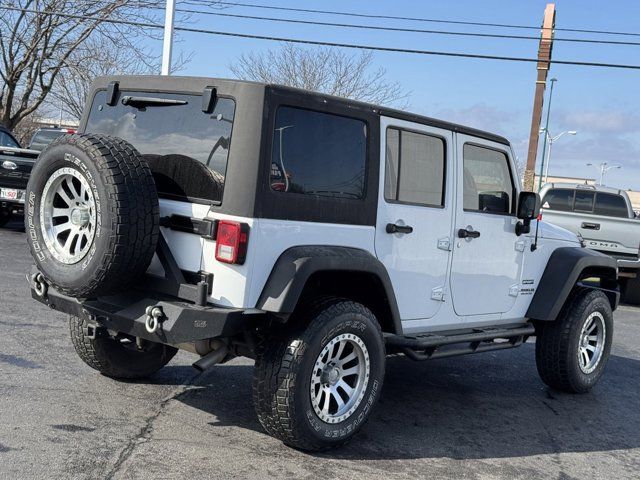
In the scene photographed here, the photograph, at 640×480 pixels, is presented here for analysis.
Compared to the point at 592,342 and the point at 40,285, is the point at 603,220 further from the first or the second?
the point at 40,285

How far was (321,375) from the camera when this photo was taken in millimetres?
4219

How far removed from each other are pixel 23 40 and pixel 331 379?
2108 cm

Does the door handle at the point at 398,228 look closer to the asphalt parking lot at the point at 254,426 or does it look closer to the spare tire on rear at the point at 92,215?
the asphalt parking lot at the point at 254,426

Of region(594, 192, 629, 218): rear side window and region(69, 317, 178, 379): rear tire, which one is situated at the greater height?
region(594, 192, 629, 218): rear side window

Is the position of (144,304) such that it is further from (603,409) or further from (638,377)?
(638,377)

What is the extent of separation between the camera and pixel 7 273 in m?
9.29

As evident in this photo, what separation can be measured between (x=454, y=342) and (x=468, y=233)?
789 millimetres

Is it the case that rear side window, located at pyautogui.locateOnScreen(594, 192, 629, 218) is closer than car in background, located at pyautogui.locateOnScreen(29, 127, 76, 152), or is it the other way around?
rear side window, located at pyautogui.locateOnScreen(594, 192, 629, 218)

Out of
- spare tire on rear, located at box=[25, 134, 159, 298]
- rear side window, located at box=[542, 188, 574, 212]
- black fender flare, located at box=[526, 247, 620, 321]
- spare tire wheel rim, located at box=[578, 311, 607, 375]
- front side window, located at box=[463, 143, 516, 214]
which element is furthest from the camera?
rear side window, located at box=[542, 188, 574, 212]

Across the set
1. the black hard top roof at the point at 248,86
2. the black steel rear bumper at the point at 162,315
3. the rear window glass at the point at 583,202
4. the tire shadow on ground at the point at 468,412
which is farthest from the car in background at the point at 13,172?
the rear window glass at the point at 583,202

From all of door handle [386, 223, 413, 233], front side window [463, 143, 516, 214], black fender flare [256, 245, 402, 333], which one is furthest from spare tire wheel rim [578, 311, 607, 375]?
black fender flare [256, 245, 402, 333]

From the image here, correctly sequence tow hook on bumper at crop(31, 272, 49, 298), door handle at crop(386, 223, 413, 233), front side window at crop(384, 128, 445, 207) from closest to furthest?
A: tow hook on bumper at crop(31, 272, 49, 298) → door handle at crop(386, 223, 413, 233) → front side window at crop(384, 128, 445, 207)

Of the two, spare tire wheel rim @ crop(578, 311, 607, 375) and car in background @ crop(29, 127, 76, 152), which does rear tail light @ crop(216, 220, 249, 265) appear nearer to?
spare tire wheel rim @ crop(578, 311, 607, 375)

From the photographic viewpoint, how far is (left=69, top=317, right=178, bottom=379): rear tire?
510 cm
